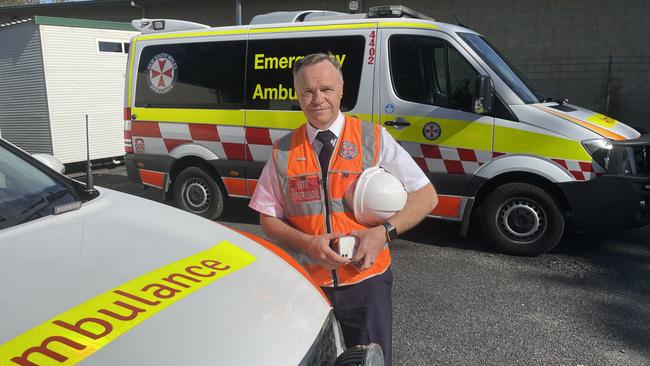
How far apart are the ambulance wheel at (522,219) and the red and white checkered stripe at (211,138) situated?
2.17 metres

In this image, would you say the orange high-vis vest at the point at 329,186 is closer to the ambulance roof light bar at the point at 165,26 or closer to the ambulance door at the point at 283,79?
the ambulance door at the point at 283,79

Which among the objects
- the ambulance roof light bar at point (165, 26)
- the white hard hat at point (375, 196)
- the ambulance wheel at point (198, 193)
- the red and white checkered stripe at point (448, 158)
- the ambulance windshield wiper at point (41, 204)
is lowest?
the ambulance wheel at point (198, 193)

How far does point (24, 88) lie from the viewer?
30.0 ft

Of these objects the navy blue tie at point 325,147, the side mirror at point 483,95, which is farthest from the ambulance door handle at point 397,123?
the navy blue tie at point 325,147

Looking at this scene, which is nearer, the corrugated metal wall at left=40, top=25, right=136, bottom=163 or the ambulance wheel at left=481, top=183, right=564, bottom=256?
the ambulance wheel at left=481, top=183, right=564, bottom=256

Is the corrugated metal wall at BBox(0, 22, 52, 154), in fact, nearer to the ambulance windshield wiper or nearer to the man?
the ambulance windshield wiper

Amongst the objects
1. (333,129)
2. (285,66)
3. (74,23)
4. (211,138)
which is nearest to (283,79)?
(285,66)

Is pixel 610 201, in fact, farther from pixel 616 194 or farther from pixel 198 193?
pixel 198 193

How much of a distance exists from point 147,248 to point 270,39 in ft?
13.3

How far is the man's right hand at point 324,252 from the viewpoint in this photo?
5.65 ft

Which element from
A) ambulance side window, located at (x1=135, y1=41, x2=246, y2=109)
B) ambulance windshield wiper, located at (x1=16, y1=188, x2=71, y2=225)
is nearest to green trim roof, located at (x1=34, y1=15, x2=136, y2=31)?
ambulance side window, located at (x1=135, y1=41, x2=246, y2=109)

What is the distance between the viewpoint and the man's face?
1.79 meters

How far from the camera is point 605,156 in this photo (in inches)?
166

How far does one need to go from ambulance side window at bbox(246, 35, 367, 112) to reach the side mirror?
116 cm
